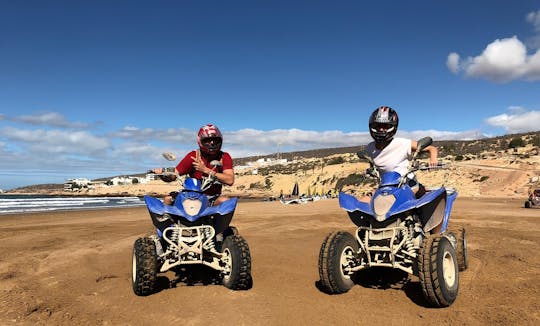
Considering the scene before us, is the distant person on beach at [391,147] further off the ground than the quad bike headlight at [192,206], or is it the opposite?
the distant person on beach at [391,147]

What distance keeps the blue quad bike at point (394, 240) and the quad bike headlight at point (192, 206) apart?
171 cm

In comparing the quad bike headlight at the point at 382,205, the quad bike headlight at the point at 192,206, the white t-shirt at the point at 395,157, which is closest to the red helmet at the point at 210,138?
the quad bike headlight at the point at 192,206

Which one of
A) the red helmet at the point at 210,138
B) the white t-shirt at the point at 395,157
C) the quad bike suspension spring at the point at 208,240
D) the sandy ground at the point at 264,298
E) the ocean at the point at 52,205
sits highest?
the red helmet at the point at 210,138

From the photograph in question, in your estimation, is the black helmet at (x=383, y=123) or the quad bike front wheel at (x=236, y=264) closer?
the quad bike front wheel at (x=236, y=264)

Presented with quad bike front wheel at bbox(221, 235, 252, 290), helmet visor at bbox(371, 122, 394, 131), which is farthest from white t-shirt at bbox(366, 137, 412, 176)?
quad bike front wheel at bbox(221, 235, 252, 290)

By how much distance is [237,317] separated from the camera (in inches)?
163

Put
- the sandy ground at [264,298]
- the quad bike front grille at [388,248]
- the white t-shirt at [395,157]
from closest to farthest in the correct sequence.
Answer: the sandy ground at [264,298] < the quad bike front grille at [388,248] < the white t-shirt at [395,157]

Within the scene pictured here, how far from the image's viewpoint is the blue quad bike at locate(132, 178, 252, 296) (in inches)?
191

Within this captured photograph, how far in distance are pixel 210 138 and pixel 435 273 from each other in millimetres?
3493

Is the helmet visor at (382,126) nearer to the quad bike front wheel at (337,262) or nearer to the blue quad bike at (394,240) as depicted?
the blue quad bike at (394,240)

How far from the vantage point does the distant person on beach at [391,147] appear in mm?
5344

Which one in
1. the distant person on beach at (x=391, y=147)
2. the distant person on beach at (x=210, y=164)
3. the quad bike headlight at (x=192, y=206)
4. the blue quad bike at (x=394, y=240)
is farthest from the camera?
the distant person on beach at (x=210, y=164)

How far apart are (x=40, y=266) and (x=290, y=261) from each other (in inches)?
174

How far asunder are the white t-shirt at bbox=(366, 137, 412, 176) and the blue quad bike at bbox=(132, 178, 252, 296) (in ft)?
7.04
